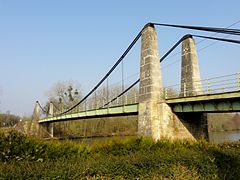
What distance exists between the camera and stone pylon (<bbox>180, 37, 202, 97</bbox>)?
64.2 feet

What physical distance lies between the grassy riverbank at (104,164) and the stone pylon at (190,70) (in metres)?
11.6

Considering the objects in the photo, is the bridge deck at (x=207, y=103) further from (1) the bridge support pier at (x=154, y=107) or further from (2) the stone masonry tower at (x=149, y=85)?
(2) the stone masonry tower at (x=149, y=85)

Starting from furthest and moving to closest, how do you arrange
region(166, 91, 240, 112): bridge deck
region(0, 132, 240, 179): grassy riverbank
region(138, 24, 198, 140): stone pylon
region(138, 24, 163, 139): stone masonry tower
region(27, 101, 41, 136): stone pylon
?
region(27, 101, 41, 136): stone pylon < region(138, 24, 163, 139): stone masonry tower < region(138, 24, 198, 140): stone pylon < region(166, 91, 240, 112): bridge deck < region(0, 132, 240, 179): grassy riverbank

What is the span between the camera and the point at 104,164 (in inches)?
251

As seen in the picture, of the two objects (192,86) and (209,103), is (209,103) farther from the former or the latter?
(192,86)

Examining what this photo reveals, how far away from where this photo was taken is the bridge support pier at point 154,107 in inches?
719

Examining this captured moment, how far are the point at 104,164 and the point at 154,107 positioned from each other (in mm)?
12482

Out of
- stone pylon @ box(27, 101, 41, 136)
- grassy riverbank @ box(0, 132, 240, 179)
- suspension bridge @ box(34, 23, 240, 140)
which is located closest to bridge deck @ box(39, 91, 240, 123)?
suspension bridge @ box(34, 23, 240, 140)

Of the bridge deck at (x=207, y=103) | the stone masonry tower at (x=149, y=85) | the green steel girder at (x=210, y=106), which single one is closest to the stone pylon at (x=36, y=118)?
the bridge deck at (x=207, y=103)

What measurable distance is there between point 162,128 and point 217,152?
32.9ft

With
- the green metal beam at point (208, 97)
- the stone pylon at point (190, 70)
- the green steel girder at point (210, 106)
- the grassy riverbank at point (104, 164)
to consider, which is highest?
the stone pylon at point (190, 70)

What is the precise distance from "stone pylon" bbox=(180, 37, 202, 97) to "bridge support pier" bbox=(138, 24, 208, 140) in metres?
2.02

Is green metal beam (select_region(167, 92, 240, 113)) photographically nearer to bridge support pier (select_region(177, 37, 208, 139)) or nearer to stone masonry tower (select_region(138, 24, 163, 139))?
stone masonry tower (select_region(138, 24, 163, 139))

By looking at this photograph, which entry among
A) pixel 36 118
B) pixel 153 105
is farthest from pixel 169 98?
pixel 36 118
